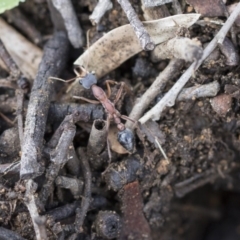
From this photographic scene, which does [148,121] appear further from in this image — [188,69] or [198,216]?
[198,216]

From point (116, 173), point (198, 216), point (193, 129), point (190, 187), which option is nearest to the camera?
point (116, 173)

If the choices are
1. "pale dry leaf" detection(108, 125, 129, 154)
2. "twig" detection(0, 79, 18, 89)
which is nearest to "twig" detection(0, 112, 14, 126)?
"twig" detection(0, 79, 18, 89)

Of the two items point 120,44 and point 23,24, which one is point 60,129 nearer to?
point 120,44

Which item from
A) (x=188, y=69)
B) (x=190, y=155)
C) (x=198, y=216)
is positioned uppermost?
(x=188, y=69)

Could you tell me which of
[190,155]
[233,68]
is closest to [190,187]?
[190,155]

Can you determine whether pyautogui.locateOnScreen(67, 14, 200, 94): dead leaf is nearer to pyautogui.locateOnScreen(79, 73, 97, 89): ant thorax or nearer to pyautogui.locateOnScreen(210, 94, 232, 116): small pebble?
pyautogui.locateOnScreen(79, 73, 97, 89): ant thorax

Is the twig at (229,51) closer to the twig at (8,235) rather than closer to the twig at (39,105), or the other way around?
the twig at (39,105)

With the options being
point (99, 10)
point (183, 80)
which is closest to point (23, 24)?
point (99, 10)
